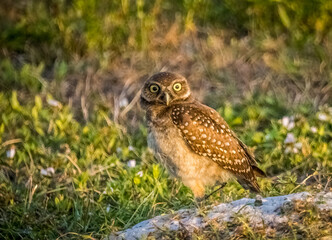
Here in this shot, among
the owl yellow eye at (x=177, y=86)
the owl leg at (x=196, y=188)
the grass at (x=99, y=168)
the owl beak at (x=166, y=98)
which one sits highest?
the owl yellow eye at (x=177, y=86)

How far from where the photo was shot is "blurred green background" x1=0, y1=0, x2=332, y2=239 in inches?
201

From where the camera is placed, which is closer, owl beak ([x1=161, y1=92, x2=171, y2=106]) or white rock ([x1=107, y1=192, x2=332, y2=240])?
white rock ([x1=107, y1=192, x2=332, y2=240])

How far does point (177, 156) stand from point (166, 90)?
0.62 m

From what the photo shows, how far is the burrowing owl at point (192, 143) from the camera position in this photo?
4.95 meters

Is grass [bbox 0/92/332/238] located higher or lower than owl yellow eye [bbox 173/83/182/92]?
lower

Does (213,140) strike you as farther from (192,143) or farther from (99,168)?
(99,168)

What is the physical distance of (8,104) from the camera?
6.89m

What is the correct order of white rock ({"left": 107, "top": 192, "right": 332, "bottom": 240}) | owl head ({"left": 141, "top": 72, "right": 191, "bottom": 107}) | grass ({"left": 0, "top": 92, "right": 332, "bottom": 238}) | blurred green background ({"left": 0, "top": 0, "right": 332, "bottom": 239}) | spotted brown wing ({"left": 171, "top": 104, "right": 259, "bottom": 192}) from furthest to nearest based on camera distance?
owl head ({"left": 141, "top": 72, "right": 191, "bottom": 107}) → blurred green background ({"left": 0, "top": 0, "right": 332, "bottom": 239}) → spotted brown wing ({"left": 171, "top": 104, "right": 259, "bottom": 192}) → grass ({"left": 0, "top": 92, "right": 332, "bottom": 238}) → white rock ({"left": 107, "top": 192, "right": 332, "bottom": 240})

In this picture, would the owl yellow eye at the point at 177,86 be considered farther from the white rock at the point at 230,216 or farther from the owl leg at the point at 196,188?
the white rock at the point at 230,216

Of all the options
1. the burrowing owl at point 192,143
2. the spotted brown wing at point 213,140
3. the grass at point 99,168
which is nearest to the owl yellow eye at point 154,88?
the burrowing owl at point 192,143

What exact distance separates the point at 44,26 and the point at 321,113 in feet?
12.5

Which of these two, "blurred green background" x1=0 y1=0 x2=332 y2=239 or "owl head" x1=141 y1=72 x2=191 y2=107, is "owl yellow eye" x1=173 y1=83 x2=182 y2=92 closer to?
"owl head" x1=141 y1=72 x2=191 y2=107

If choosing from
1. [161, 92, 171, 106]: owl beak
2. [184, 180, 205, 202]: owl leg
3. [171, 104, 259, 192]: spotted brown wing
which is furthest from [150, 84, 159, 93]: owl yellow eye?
[184, 180, 205, 202]: owl leg

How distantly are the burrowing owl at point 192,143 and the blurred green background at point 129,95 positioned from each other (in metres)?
0.19
